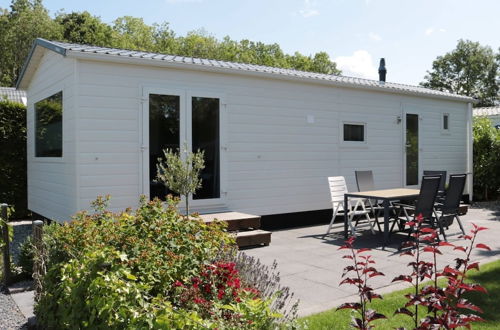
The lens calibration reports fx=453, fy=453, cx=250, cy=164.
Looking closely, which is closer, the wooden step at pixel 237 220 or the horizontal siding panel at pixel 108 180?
the horizontal siding panel at pixel 108 180

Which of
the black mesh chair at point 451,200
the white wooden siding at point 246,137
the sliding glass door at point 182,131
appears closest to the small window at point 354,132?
the white wooden siding at point 246,137

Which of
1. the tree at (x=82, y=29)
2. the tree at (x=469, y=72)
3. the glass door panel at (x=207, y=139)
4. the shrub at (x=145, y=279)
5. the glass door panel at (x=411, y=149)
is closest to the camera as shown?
the shrub at (x=145, y=279)

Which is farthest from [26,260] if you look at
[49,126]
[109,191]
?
[49,126]

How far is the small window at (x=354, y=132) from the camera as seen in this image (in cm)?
948

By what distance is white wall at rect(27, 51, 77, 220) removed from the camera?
22.0 ft

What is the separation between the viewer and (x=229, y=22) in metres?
20.7

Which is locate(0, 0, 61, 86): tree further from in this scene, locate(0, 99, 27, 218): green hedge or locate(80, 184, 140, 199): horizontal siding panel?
locate(80, 184, 140, 199): horizontal siding panel

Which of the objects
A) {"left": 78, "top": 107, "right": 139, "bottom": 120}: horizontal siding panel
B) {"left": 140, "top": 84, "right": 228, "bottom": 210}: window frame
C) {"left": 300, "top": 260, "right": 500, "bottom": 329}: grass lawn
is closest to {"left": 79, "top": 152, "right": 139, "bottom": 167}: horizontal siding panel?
{"left": 140, "top": 84, "right": 228, "bottom": 210}: window frame

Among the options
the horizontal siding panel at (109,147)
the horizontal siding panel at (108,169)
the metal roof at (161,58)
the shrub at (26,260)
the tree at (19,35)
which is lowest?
the shrub at (26,260)

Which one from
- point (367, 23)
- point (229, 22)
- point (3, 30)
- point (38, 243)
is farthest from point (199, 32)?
point (38, 243)

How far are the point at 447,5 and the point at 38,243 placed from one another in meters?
8.71

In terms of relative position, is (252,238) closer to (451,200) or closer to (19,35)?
(451,200)

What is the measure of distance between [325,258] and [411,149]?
5.82 m

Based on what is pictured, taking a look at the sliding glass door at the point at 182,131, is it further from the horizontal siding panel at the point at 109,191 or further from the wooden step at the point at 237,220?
the wooden step at the point at 237,220
